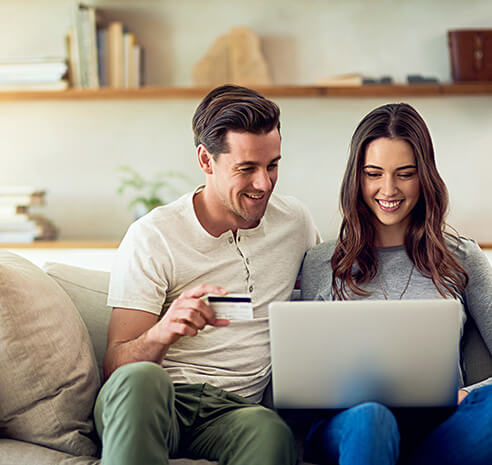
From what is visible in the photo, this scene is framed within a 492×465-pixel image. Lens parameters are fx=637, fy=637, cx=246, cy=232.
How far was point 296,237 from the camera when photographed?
5.84 ft

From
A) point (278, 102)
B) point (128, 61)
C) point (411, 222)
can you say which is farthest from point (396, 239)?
point (128, 61)

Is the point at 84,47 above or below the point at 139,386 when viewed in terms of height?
above

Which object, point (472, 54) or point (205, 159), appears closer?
point (205, 159)

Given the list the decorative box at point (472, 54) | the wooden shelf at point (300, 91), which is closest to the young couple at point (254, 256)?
the wooden shelf at point (300, 91)

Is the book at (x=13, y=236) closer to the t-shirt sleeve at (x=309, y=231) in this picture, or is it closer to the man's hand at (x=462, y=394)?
the t-shirt sleeve at (x=309, y=231)

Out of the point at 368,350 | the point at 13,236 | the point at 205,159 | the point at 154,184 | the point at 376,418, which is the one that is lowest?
the point at 376,418

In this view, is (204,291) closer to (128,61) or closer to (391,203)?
(391,203)

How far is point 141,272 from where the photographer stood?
1.56 meters

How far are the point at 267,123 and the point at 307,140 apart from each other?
1510 mm

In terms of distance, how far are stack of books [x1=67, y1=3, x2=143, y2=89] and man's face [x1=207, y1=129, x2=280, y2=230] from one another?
1.46 meters

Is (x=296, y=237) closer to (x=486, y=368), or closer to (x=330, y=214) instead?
(x=486, y=368)

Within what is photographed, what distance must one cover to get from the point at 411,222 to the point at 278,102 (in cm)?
152

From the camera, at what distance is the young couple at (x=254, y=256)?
1.45 meters

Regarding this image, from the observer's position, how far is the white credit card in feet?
3.85
